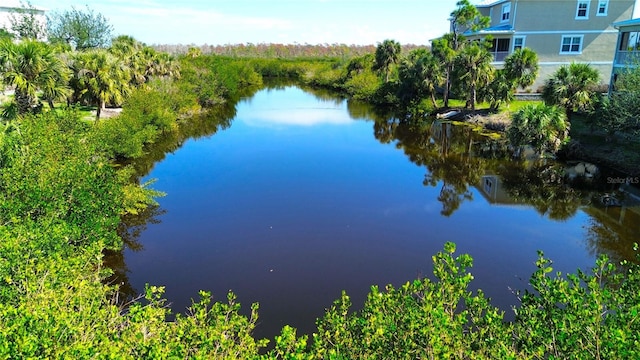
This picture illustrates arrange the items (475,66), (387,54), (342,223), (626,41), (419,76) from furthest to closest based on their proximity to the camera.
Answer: (387,54) → (419,76) → (475,66) → (626,41) → (342,223)

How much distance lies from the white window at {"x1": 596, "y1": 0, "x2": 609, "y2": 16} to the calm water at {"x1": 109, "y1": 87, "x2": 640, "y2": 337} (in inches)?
814

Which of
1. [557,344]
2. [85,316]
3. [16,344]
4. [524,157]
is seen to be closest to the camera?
[16,344]

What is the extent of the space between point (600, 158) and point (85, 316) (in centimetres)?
2825

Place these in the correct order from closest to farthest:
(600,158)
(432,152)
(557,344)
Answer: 1. (557,344)
2. (600,158)
3. (432,152)

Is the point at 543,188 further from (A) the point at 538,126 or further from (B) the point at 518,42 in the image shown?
(B) the point at 518,42

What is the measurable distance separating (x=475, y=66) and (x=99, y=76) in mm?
28902

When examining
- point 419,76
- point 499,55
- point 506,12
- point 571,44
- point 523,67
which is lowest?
point 419,76

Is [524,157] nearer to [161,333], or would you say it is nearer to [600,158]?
[600,158]

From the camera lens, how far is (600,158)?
26375 mm

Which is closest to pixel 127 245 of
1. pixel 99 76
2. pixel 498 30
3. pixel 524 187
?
pixel 99 76

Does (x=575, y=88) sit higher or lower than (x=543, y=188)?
higher

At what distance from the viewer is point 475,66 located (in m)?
38.0

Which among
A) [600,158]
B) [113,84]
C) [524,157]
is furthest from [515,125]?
[113,84]

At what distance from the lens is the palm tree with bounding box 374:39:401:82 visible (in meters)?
58.8
